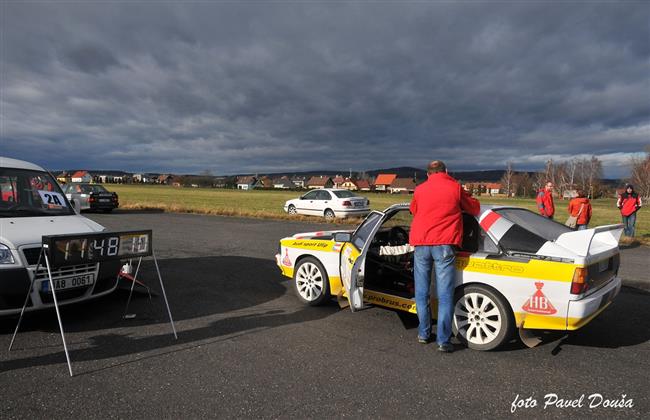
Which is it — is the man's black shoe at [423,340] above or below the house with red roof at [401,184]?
below

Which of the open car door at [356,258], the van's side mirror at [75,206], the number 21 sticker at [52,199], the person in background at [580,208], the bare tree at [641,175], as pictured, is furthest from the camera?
the bare tree at [641,175]

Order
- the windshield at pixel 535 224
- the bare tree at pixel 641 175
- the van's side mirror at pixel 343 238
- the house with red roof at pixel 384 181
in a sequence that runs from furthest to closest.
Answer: the house with red roof at pixel 384 181
the bare tree at pixel 641 175
the van's side mirror at pixel 343 238
the windshield at pixel 535 224

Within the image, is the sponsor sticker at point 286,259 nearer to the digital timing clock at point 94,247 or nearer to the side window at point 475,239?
the digital timing clock at point 94,247

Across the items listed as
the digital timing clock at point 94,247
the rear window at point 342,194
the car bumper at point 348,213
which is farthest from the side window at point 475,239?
the rear window at point 342,194

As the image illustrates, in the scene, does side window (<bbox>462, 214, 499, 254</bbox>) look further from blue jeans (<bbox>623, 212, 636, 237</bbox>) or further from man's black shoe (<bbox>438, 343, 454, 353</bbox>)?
blue jeans (<bbox>623, 212, 636, 237</bbox>)

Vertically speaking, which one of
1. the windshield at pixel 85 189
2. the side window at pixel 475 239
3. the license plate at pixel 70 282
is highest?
the windshield at pixel 85 189

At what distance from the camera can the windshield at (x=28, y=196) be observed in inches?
207

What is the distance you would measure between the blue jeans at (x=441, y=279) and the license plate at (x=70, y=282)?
11.9ft

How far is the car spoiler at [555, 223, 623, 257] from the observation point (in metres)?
3.85

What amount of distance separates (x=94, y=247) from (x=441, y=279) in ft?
11.3

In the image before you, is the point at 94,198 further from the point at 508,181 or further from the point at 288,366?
the point at 508,181

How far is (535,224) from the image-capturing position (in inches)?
178

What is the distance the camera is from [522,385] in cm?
339

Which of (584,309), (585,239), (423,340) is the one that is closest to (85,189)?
(423,340)
